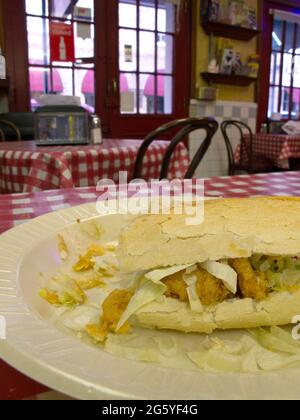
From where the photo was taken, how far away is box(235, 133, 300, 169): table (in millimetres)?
4281

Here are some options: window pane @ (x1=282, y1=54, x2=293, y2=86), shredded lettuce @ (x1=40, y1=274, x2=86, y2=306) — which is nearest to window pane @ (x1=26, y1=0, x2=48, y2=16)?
window pane @ (x1=282, y1=54, x2=293, y2=86)

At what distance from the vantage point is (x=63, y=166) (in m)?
1.65

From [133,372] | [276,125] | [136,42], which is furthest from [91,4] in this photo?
[133,372]

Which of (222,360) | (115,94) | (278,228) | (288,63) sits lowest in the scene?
(222,360)

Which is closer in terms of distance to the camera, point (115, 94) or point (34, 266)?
point (34, 266)

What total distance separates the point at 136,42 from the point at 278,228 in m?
4.30

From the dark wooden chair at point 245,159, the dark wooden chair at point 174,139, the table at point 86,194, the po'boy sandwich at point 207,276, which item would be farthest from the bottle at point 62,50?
the po'boy sandwich at point 207,276

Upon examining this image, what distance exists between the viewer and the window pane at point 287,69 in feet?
18.4

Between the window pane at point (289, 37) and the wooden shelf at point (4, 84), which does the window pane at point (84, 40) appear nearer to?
the wooden shelf at point (4, 84)

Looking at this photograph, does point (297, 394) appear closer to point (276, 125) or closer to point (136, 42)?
point (136, 42)

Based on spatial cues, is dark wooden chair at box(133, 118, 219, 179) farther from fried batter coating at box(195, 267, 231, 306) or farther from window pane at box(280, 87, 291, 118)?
window pane at box(280, 87, 291, 118)

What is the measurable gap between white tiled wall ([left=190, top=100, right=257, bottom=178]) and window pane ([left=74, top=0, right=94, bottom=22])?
152cm

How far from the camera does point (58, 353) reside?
31cm

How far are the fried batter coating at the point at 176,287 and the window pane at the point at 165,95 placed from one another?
4.42 metres
